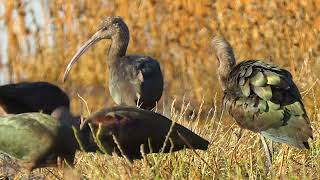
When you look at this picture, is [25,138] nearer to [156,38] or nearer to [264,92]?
[264,92]

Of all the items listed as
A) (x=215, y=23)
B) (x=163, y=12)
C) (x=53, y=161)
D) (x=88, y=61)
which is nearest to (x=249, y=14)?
(x=215, y=23)

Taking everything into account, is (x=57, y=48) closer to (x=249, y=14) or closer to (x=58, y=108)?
(x=249, y=14)

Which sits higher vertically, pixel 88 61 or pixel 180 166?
pixel 180 166

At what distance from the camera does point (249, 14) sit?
11.1 metres

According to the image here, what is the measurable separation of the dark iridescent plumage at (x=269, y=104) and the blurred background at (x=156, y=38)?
4091 millimetres

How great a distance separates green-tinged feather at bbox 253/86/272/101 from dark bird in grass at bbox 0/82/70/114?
1.33m

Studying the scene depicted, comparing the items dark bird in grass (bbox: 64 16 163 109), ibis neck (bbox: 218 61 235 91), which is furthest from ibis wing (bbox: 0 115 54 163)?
dark bird in grass (bbox: 64 16 163 109)

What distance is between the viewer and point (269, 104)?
21.0ft

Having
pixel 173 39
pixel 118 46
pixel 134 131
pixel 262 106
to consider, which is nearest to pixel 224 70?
pixel 262 106

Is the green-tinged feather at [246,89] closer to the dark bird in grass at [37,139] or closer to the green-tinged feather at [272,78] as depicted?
the green-tinged feather at [272,78]

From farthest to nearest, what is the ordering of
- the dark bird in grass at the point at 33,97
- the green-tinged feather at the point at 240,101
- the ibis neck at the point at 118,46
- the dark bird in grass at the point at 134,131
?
1. the ibis neck at the point at 118,46
2. the green-tinged feather at the point at 240,101
3. the dark bird in grass at the point at 33,97
4. the dark bird in grass at the point at 134,131

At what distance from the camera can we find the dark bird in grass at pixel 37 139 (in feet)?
16.5

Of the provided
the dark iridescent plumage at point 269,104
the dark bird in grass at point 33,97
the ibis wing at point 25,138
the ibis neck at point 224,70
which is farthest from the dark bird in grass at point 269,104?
the ibis wing at point 25,138

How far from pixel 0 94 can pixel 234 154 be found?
1.50 meters
